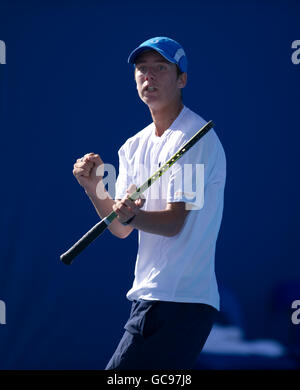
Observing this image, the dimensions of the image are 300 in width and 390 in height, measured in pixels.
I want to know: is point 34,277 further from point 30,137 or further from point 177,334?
point 177,334

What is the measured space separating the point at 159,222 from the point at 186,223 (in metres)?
0.13

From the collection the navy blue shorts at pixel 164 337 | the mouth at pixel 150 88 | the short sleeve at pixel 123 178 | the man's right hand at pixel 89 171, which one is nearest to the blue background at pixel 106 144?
the short sleeve at pixel 123 178

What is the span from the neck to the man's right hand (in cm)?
26

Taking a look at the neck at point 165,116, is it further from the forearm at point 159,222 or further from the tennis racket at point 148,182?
the forearm at point 159,222

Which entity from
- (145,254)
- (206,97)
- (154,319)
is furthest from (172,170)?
(206,97)

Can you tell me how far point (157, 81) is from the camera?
2480 mm

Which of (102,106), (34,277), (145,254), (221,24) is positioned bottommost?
(34,277)

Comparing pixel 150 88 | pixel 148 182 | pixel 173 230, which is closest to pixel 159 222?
pixel 173 230

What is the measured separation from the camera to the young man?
2.27 meters

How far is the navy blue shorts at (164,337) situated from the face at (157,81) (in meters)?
0.76

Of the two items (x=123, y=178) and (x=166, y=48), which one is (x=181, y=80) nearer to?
(x=166, y=48)

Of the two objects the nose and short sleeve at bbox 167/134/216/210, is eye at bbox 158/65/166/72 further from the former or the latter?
short sleeve at bbox 167/134/216/210

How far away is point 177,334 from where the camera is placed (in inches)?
90.0

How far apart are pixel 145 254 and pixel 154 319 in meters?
0.24
